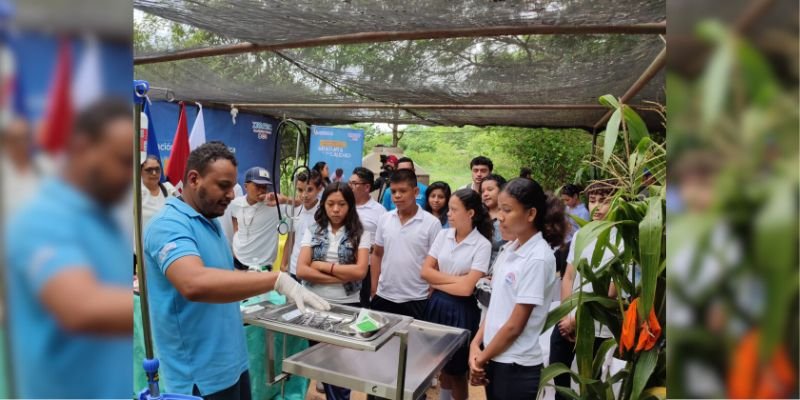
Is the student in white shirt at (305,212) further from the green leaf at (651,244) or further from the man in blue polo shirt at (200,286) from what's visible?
the green leaf at (651,244)

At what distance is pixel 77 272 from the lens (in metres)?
0.30

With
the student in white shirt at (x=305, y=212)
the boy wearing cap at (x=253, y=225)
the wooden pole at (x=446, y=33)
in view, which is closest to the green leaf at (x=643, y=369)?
the wooden pole at (x=446, y=33)

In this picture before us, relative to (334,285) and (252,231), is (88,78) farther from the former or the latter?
(252,231)

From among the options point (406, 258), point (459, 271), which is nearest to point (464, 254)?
point (459, 271)

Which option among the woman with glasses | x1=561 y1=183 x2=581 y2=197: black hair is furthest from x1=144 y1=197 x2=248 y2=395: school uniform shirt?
x1=561 y1=183 x2=581 y2=197: black hair

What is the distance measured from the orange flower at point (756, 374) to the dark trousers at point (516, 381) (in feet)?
5.64

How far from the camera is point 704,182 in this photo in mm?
277

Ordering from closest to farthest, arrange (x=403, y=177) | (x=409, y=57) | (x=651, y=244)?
(x=651, y=244)
(x=403, y=177)
(x=409, y=57)

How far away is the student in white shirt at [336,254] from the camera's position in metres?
2.46

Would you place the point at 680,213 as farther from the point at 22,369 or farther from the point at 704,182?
the point at 22,369

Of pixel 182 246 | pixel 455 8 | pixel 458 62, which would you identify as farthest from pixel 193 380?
pixel 458 62

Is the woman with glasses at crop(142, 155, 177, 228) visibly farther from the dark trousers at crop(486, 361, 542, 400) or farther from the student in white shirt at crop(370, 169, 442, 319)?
the dark trousers at crop(486, 361, 542, 400)

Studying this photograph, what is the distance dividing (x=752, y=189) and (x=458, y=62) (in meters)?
3.22

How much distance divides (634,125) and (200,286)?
4.60 ft
